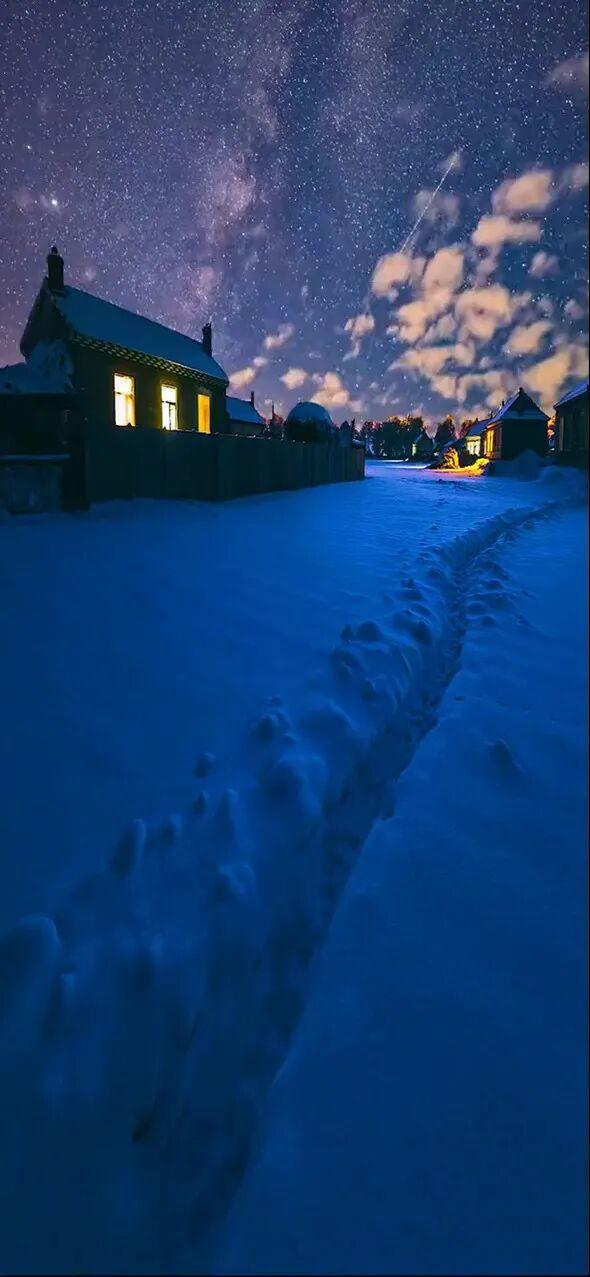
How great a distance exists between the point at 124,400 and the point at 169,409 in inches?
107

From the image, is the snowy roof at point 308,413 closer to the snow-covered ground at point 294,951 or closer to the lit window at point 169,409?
the lit window at point 169,409

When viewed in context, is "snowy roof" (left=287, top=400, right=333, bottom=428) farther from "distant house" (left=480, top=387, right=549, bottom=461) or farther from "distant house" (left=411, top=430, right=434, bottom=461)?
"distant house" (left=411, top=430, right=434, bottom=461)

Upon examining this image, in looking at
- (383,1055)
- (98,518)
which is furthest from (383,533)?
(383,1055)

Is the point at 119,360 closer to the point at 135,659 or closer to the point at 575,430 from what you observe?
the point at 135,659

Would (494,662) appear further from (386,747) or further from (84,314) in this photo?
(84,314)

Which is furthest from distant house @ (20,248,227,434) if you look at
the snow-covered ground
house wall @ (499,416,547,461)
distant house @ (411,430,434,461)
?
distant house @ (411,430,434,461)

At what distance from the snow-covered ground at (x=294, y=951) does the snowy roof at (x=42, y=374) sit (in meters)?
15.3

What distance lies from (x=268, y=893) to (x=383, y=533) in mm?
8372

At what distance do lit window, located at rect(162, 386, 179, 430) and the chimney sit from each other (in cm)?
454

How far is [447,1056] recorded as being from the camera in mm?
1528

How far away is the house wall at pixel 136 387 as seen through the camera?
17.7 m

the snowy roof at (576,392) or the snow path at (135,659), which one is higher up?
the snowy roof at (576,392)

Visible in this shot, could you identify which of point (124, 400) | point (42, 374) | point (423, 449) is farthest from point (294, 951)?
point (423, 449)

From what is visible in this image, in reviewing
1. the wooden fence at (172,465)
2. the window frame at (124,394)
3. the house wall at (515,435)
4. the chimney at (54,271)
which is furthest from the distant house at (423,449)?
the wooden fence at (172,465)
